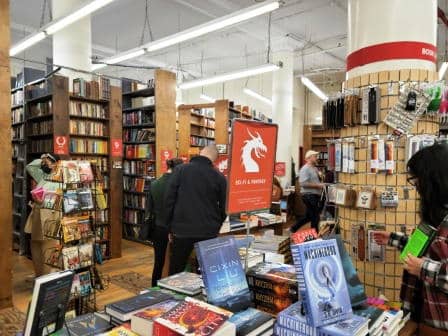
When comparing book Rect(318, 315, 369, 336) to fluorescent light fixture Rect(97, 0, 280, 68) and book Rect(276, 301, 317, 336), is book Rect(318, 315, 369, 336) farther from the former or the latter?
fluorescent light fixture Rect(97, 0, 280, 68)

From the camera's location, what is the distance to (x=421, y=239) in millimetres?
1608

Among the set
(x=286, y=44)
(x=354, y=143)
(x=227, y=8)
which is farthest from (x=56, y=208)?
(x=286, y=44)

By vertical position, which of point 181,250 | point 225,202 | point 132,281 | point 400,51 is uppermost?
point 400,51

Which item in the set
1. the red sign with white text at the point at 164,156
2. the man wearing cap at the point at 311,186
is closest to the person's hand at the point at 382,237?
the man wearing cap at the point at 311,186

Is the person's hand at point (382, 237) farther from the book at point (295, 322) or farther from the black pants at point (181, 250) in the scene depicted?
the black pants at point (181, 250)

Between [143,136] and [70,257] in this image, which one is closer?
[70,257]

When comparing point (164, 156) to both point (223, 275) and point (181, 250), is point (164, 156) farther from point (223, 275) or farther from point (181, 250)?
point (223, 275)

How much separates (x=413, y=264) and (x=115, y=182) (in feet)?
16.4

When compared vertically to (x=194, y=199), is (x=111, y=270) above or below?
below

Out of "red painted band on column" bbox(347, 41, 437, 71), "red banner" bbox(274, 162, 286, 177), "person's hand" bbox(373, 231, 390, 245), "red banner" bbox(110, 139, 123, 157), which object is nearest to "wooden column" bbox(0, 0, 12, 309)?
"red banner" bbox(110, 139, 123, 157)

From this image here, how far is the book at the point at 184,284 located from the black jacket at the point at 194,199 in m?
1.38

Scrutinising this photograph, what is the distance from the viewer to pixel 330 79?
14.9 metres

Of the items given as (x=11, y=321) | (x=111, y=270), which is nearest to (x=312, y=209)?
(x=111, y=270)

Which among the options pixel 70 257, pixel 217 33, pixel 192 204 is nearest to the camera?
pixel 192 204
